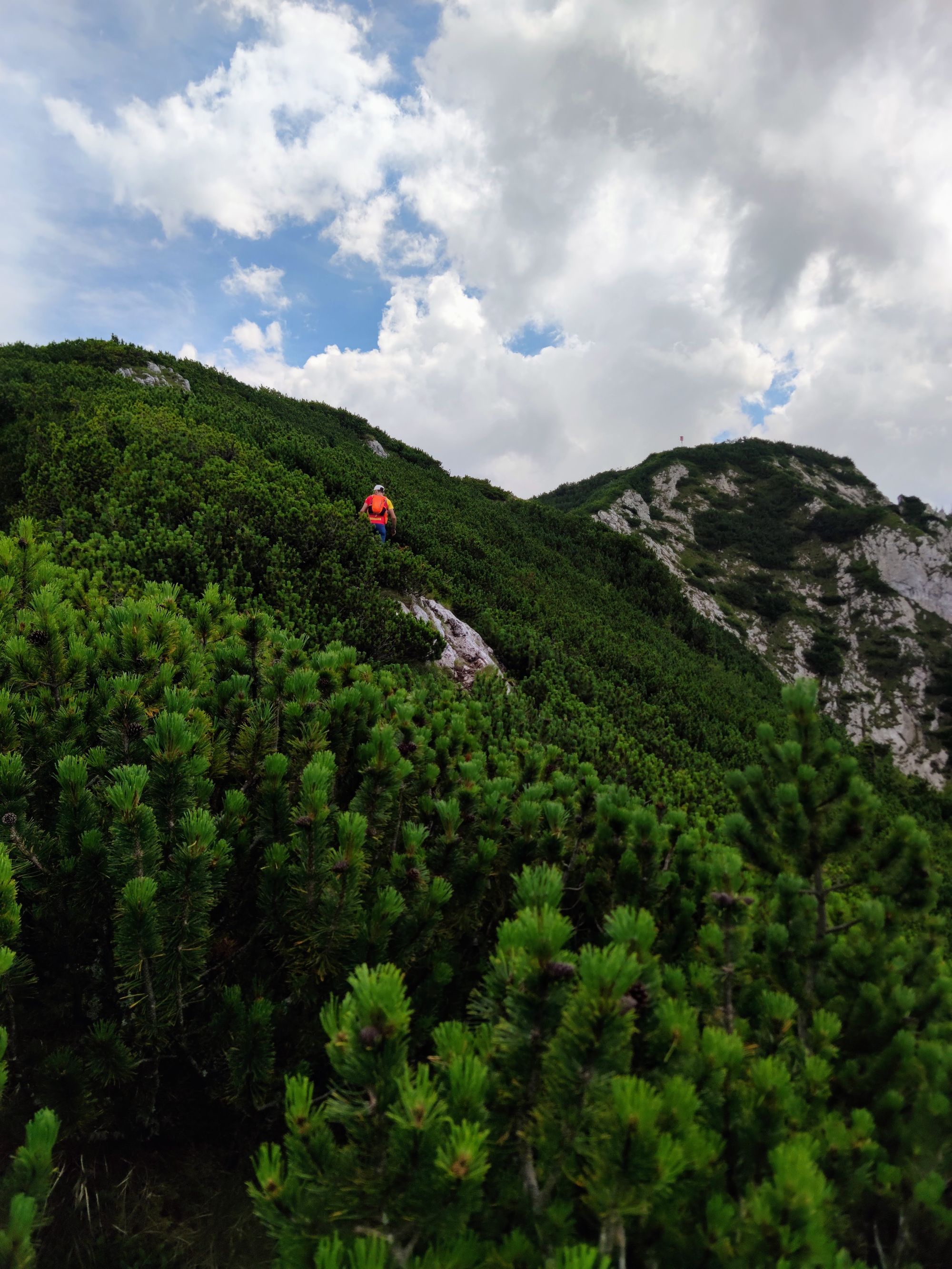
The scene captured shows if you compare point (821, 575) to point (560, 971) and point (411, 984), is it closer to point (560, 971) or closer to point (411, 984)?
point (411, 984)

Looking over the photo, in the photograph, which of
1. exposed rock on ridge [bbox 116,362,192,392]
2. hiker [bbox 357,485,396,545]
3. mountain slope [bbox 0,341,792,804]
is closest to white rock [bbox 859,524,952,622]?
mountain slope [bbox 0,341,792,804]

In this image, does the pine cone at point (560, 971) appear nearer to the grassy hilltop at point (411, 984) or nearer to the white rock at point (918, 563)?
the grassy hilltop at point (411, 984)

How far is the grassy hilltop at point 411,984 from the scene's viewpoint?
1.31 meters

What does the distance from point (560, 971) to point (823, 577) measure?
56469mm

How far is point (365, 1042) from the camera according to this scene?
1287mm

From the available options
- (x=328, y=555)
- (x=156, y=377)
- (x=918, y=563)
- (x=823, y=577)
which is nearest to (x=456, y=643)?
(x=328, y=555)

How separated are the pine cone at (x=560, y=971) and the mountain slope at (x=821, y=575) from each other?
113 ft

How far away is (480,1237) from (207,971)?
1524mm

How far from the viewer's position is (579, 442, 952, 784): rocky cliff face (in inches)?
1523

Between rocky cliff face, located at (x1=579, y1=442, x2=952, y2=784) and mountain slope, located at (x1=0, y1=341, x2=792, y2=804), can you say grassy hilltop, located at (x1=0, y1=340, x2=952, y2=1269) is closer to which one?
mountain slope, located at (x1=0, y1=341, x2=792, y2=804)

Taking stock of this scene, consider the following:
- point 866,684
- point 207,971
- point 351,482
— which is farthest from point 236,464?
point 866,684

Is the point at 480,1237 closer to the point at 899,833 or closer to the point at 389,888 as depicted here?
the point at 389,888

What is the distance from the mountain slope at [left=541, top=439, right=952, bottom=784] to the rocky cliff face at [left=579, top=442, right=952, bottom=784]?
0.35 ft

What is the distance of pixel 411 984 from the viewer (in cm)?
280
